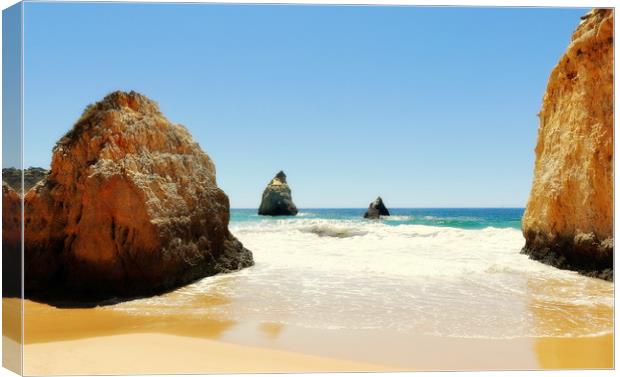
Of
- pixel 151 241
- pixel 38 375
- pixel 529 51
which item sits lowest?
pixel 38 375

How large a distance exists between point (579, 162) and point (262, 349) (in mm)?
7170

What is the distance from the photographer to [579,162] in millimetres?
9242

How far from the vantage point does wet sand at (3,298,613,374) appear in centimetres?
418

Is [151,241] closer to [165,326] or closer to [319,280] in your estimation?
[165,326]

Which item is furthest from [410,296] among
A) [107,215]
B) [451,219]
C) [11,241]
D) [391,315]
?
[451,219]

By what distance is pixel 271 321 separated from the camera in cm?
566

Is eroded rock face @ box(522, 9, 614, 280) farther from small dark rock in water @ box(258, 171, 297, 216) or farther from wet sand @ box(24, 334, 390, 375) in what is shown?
small dark rock in water @ box(258, 171, 297, 216)

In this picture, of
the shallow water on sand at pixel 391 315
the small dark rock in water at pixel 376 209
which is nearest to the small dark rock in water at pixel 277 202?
the small dark rock in water at pixel 376 209

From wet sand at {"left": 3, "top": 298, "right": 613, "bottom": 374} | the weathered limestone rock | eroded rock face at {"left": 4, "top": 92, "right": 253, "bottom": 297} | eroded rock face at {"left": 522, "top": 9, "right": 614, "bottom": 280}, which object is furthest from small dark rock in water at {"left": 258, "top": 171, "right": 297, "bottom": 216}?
the weathered limestone rock

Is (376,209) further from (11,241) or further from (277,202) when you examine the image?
(11,241)

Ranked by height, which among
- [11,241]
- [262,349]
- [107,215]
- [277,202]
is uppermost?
[277,202]

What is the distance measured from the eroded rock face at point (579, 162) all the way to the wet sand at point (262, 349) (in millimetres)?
3708

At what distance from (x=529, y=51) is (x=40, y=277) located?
6.56 metres

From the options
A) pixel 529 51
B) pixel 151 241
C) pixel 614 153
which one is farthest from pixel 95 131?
pixel 614 153
